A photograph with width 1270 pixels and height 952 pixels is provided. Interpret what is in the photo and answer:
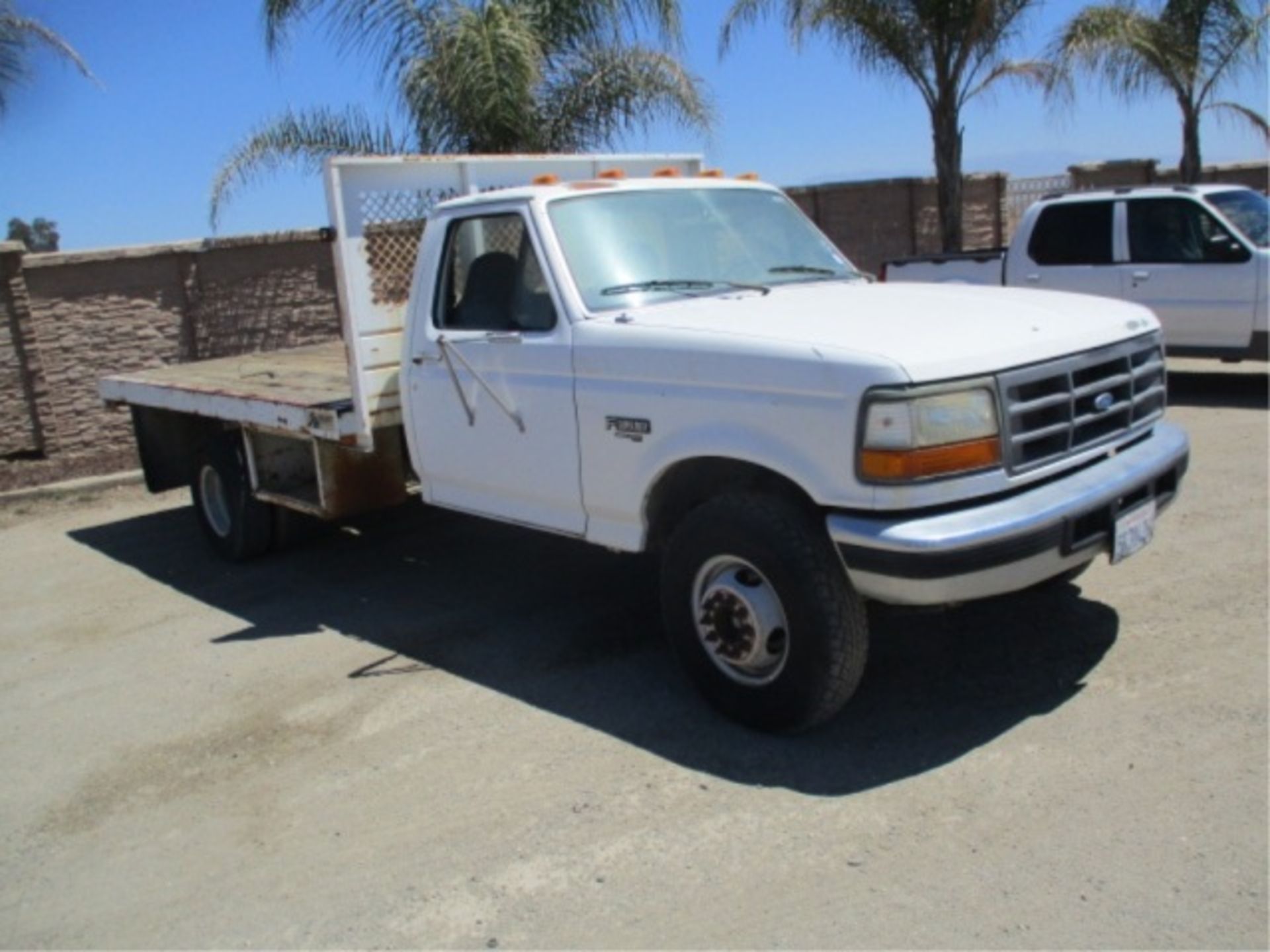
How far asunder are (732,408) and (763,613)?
0.76m

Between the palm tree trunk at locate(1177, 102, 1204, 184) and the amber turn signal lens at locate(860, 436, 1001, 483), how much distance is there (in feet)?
54.0

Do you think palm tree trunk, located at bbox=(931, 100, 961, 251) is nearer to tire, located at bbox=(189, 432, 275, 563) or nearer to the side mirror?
the side mirror

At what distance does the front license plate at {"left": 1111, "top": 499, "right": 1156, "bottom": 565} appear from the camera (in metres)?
4.41

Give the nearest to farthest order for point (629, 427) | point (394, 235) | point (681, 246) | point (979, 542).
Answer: point (979, 542)
point (629, 427)
point (681, 246)
point (394, 235)

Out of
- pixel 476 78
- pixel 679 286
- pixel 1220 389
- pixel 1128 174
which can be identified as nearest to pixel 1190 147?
pixel 1128 174

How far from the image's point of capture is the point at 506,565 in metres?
7.18

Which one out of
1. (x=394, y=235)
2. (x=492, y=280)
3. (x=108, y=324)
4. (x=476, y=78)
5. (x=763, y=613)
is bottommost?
(x=763, y=613)

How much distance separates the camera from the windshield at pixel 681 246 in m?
5.20

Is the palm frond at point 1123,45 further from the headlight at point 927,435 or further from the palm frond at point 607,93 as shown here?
the headlight at point 927,435

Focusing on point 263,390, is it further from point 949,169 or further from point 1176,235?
point 949,169

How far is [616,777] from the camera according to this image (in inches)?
173

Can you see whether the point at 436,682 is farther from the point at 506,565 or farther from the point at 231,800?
the point at 506,565

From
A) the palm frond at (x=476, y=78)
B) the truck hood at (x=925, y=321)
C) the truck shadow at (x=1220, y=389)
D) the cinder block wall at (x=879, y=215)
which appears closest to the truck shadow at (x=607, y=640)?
the truck hood at (x=925, y=321)

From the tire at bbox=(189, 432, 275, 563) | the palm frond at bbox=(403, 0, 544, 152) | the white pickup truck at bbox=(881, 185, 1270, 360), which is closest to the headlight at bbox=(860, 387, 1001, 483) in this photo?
the tire at bbox=(189, 432, 275, 563)
